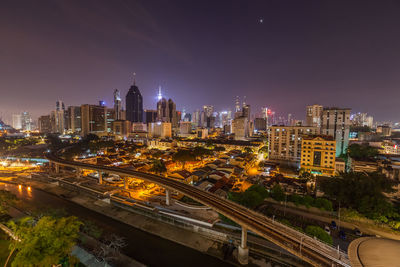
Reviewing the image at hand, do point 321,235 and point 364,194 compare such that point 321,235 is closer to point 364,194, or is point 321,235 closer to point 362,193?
point 362,193

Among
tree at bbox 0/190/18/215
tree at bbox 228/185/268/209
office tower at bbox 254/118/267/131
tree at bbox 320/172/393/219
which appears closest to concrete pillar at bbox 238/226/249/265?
tree at bbox 228/185/268/209

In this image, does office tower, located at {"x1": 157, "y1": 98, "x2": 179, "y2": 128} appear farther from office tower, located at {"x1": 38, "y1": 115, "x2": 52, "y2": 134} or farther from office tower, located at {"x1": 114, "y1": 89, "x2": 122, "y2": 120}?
office tower, located at {"x1": 38, "y1": 115, "x2": 52, "y2": 134}

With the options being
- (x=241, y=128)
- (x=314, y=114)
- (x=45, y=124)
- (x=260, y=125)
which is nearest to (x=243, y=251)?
(x=241, y=128)

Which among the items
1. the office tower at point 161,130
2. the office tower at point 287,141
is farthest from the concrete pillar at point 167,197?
the office tower at point 161,130

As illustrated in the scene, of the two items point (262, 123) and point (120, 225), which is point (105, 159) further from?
point (262, 123)

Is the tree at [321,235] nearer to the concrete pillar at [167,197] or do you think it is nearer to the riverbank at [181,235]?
the riverbank at [181,235]

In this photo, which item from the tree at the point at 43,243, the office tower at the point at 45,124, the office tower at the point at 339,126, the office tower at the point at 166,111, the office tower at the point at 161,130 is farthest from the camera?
the office tower at the point at 166,111
